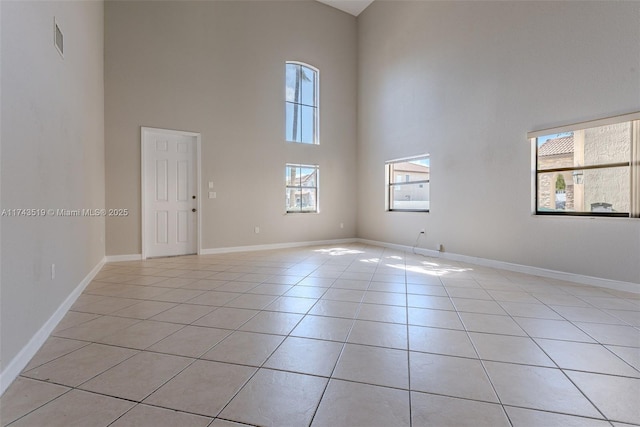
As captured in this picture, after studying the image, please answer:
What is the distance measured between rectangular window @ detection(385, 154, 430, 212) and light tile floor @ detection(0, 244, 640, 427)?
100 inches

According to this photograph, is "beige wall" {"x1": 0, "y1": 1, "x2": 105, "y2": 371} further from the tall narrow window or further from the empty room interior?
the tall narrow window

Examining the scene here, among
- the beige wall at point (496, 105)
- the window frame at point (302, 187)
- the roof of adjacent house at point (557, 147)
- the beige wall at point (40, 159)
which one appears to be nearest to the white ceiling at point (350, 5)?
the beige wall at point (496, 105)

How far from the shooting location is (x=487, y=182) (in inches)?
176

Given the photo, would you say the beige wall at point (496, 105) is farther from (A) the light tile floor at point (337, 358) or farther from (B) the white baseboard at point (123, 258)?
(B) the white baseboard at point (123, 258)

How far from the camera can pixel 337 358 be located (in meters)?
1.80

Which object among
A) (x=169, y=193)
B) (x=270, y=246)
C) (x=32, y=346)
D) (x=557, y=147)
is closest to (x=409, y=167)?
(x=557, y=147)

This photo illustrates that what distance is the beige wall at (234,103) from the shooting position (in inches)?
194

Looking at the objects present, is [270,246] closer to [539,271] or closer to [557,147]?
[539,271]

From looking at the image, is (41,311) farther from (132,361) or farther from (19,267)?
(132,361)

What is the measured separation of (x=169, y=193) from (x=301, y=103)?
3.33m

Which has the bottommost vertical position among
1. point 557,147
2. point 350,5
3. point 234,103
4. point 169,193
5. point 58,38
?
point 169,193

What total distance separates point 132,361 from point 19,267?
A: 82 centimetres

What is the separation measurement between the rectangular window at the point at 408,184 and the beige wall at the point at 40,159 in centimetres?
497

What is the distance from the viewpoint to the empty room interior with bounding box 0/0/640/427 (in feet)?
5.05
